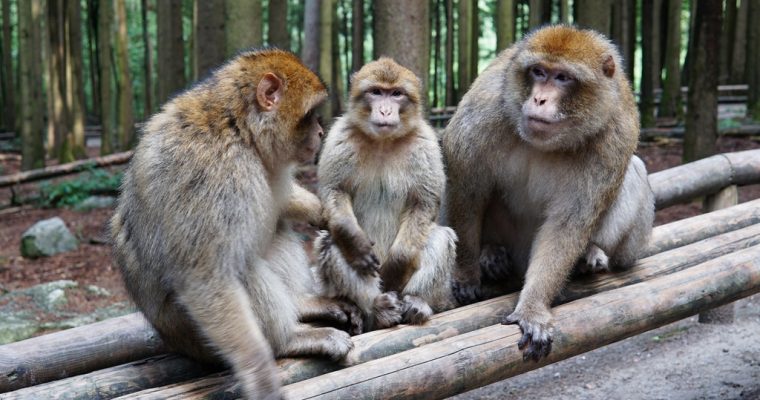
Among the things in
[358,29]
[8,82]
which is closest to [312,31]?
[358,29]

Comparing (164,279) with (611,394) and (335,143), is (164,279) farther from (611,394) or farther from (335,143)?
(611,394)

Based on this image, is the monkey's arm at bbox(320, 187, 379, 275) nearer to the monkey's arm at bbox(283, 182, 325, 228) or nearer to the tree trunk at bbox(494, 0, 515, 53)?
the monkey's arm at bbox(283, 182, 325, 228)

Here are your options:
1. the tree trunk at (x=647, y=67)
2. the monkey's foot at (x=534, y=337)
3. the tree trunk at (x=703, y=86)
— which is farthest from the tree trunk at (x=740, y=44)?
the monkey's foot at (x=534, y=337)

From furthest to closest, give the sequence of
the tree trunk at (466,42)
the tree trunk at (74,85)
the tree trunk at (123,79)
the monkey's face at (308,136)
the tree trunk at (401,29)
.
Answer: the tree trunk at (74,85), the tree trunk at (123,79), the tree trunk at (466,42), the tree trunk at (401,29), the monkey's face at (308,136)

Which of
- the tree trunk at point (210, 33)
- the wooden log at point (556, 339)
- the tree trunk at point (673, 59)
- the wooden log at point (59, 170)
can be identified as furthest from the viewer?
the tree trunk at point (673, 59)

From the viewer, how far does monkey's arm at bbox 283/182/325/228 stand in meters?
3.83

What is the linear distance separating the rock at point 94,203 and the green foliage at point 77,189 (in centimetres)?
15

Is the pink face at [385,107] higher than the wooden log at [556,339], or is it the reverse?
the pink face at [385,107]

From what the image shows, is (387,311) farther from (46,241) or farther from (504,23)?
(46,241)

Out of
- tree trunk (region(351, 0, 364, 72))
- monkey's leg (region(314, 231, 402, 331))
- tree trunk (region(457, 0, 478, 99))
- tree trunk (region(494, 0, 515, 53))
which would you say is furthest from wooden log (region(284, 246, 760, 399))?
tree trunk (region(351, 0, 364, 72))

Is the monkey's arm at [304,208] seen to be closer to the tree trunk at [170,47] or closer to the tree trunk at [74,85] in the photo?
the tree trunk at [170,47]

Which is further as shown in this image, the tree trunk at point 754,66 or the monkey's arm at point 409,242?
the tree trunk at point 754,66

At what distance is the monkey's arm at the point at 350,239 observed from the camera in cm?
371

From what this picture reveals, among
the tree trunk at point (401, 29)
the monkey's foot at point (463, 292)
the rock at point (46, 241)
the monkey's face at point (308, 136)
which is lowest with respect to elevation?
the rock at point (46, 241)
